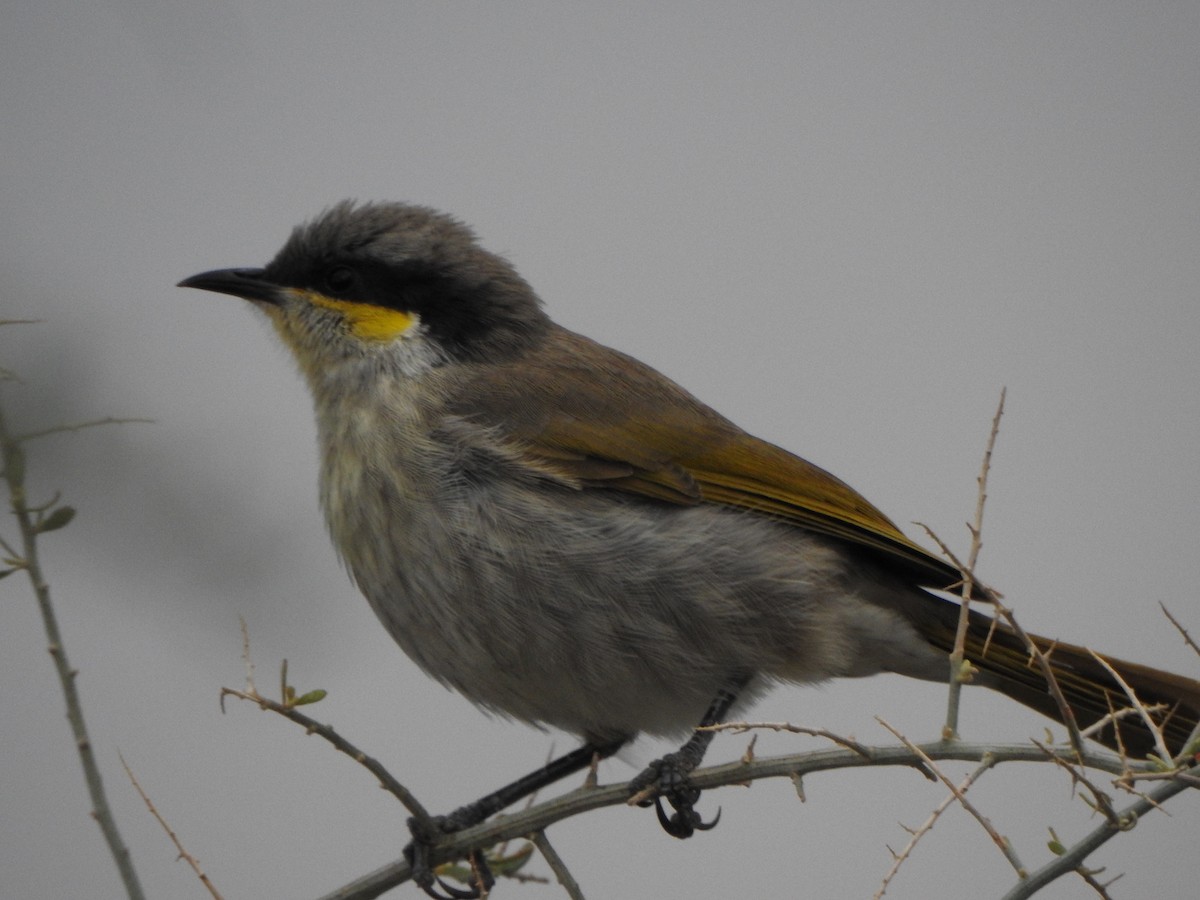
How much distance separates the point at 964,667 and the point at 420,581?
1835mm

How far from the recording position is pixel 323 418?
15.4ft

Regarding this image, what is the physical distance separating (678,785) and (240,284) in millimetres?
2291

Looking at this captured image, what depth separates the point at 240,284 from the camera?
15.7 feet

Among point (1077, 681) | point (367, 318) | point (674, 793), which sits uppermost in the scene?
point (367, 318)

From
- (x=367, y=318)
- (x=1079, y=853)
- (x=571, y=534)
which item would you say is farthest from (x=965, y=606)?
(x=367, y=318)

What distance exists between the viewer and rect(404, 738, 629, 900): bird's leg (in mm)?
3730

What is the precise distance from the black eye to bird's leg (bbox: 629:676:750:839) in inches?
76.4

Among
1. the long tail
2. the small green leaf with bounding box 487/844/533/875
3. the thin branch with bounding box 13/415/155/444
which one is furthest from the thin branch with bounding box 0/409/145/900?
the long tail

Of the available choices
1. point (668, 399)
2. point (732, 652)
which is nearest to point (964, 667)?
point (732, 652)

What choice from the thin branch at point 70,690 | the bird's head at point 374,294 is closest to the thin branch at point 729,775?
the thin branch at point 70,690

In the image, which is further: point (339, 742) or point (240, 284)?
point (240, 284)

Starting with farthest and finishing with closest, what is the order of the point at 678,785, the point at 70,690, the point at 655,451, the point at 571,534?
the point at 655,451, the point at 571,534, the point at 678,785, the point at 70,690

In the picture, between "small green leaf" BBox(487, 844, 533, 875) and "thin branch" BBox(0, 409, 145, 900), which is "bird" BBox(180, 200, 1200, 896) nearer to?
"small green leaf" BBox(487, 844, 533, 875)

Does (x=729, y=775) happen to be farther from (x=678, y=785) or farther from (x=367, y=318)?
(x=367, y=318)
